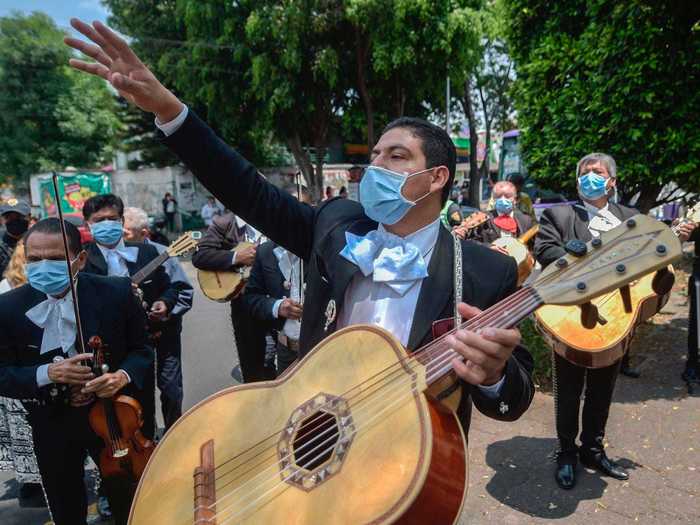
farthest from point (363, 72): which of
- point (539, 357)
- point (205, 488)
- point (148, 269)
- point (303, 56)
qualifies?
point (205, 488)

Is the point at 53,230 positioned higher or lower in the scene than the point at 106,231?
higher

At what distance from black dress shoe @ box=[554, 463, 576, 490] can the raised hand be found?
3398 mm

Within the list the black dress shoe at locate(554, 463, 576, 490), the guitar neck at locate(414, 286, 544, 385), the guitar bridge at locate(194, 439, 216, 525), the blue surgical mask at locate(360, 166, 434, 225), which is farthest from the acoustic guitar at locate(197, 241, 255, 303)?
the guitar neck at locate(414, 286, 544, 385)

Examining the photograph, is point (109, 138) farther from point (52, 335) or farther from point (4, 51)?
point (52, 335)

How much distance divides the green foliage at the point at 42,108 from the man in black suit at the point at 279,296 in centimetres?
2542

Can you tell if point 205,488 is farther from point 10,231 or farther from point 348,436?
point 10,231

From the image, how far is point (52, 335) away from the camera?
2742mm

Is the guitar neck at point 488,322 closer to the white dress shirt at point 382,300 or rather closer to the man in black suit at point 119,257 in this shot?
the white dress shirt at point 382,300

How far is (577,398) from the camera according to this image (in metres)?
3.56

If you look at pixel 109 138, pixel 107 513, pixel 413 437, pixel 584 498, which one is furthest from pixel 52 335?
pixel 109 138

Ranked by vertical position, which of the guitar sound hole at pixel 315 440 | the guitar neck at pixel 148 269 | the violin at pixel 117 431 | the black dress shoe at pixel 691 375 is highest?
the guitar sound hole at pixel 315 440

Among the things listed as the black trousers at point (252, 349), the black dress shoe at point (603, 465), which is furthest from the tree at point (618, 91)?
the black trousers at point (252, 349)

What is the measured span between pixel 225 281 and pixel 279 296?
4.80ft

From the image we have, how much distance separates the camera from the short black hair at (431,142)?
1.98m
